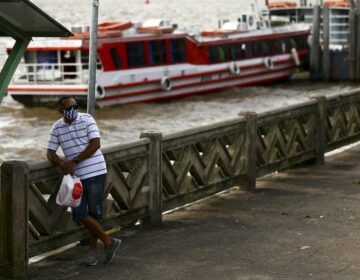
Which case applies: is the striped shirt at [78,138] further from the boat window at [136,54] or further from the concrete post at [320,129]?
the boat window at [136,54]

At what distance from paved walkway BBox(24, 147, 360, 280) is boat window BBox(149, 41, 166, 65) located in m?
26.1

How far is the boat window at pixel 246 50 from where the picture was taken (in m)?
46.0

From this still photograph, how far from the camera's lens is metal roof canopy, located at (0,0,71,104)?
831cm

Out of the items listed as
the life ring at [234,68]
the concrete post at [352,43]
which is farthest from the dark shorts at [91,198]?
the life ring at [234,68]

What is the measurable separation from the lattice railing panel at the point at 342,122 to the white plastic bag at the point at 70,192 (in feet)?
25.5

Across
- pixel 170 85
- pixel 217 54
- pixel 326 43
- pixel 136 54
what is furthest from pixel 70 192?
pixel 326 43

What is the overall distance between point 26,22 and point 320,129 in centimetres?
777

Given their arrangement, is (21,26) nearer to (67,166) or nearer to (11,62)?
(11,62)

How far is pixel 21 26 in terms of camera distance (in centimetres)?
886

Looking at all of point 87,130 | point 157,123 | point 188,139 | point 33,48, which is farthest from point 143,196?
point 33,48

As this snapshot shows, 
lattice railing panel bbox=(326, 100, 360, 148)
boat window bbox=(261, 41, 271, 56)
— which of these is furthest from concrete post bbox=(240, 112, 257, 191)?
boat window bbox=(261, 41, 271, 56)

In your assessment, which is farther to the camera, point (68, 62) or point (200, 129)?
point (68, 62)

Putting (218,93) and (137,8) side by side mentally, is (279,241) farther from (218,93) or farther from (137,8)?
(137,8)

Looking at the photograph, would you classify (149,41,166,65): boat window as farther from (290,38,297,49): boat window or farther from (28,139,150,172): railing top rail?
(28,139,150,172): railing top rail
